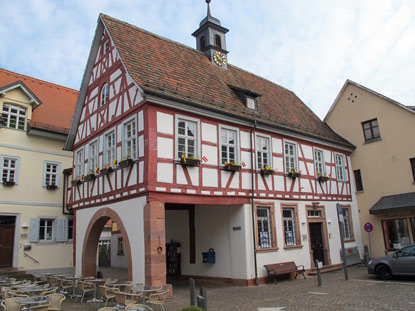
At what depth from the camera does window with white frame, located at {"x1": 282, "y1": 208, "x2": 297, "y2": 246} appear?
51.1ft

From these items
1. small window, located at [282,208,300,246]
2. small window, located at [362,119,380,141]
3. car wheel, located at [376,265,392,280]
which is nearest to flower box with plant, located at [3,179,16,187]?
small window, located at [282,208,300,246]

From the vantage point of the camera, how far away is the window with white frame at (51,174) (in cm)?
1978

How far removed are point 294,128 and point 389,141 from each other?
5672 mm

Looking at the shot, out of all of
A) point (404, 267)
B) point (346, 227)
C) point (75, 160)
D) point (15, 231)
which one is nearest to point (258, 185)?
point (404, 267)

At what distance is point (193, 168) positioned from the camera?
12.5 meters

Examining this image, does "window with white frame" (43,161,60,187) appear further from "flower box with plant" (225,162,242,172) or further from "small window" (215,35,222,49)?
"flower box with plant" (225,162,242,172)

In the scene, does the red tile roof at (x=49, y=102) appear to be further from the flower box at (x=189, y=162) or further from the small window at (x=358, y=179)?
the small window at (x=358, y=179)

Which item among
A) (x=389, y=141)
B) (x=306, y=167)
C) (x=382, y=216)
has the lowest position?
(x=382, y=216)

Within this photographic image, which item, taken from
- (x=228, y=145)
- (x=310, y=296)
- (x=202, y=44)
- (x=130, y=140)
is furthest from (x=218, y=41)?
(x=310, y=296)

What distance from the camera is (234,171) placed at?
13820 millimetres

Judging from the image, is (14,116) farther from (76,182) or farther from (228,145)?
(228,145)

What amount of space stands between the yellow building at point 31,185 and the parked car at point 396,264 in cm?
1465

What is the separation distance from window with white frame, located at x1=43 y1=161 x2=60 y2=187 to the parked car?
51.8ft

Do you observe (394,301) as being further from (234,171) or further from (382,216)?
(382,216)
